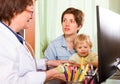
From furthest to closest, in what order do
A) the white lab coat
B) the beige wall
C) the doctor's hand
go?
the beige wall < the doctor's hand < the white lab coat

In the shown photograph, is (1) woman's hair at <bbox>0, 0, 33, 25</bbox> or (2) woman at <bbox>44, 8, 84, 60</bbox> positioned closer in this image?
(1) woman's hair at <bbox>0, 0, 33, 25</bbox>

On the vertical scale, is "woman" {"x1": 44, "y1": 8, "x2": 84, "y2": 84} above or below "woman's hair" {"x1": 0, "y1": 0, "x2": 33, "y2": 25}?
below

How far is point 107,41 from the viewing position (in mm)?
1078

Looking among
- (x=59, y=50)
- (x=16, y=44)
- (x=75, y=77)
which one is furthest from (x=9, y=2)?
(x=59, y=50)

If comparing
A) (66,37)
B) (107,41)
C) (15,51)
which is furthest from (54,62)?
(15,51)

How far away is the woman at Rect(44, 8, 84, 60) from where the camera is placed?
1.52m

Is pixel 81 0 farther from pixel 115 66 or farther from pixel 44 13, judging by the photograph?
pixel 115 66

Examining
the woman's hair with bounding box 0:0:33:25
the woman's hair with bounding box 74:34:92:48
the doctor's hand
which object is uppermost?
the woman's hair with bounding box 0:0:33:25

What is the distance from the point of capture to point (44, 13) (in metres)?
1.54

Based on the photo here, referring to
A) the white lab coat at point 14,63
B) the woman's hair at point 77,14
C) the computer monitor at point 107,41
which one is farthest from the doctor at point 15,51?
the woman's hair at point 77,14

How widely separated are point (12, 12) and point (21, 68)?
228mm

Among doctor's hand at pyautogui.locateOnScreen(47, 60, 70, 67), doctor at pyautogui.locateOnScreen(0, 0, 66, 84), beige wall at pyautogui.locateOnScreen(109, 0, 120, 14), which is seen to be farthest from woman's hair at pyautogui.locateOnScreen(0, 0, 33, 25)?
beige wall at pyautogui.locateOnScreen(109, 0, 120, 14)

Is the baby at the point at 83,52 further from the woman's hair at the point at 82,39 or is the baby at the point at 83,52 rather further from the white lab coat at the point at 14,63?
the white lab coat at the point at 14,63

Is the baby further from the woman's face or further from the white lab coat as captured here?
the white lab coat
